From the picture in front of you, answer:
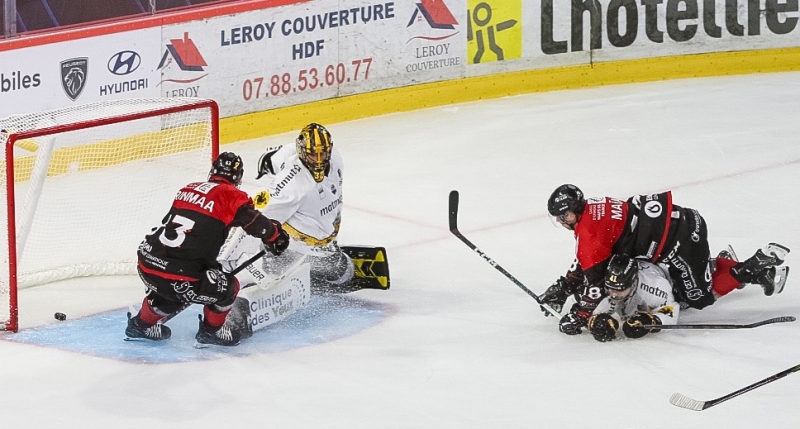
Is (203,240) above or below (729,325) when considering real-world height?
above

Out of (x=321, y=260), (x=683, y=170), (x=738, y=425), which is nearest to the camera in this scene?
(x=738, y=425)

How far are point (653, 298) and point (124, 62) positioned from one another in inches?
163

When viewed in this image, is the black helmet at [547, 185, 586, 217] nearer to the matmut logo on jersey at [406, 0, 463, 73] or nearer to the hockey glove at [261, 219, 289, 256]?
the hockey glove at [261, 219, 289, 256]

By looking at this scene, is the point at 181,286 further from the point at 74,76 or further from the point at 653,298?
the point at 74,76

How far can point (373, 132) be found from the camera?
9.21 meters

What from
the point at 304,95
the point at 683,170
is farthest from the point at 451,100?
the point at 683,170

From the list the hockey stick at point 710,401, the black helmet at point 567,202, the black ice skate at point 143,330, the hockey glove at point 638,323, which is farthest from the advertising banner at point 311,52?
the hockey stick at point 710,401

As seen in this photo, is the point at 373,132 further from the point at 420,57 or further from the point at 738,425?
the point at 738,425

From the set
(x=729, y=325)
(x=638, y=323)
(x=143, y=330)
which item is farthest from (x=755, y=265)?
(x=143, y=330)

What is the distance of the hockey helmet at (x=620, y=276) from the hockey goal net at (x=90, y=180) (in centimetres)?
214

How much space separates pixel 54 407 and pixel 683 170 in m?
4.64

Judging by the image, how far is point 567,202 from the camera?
537 cm

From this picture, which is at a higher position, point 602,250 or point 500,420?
point 602,250

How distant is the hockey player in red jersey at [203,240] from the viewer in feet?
17.4
